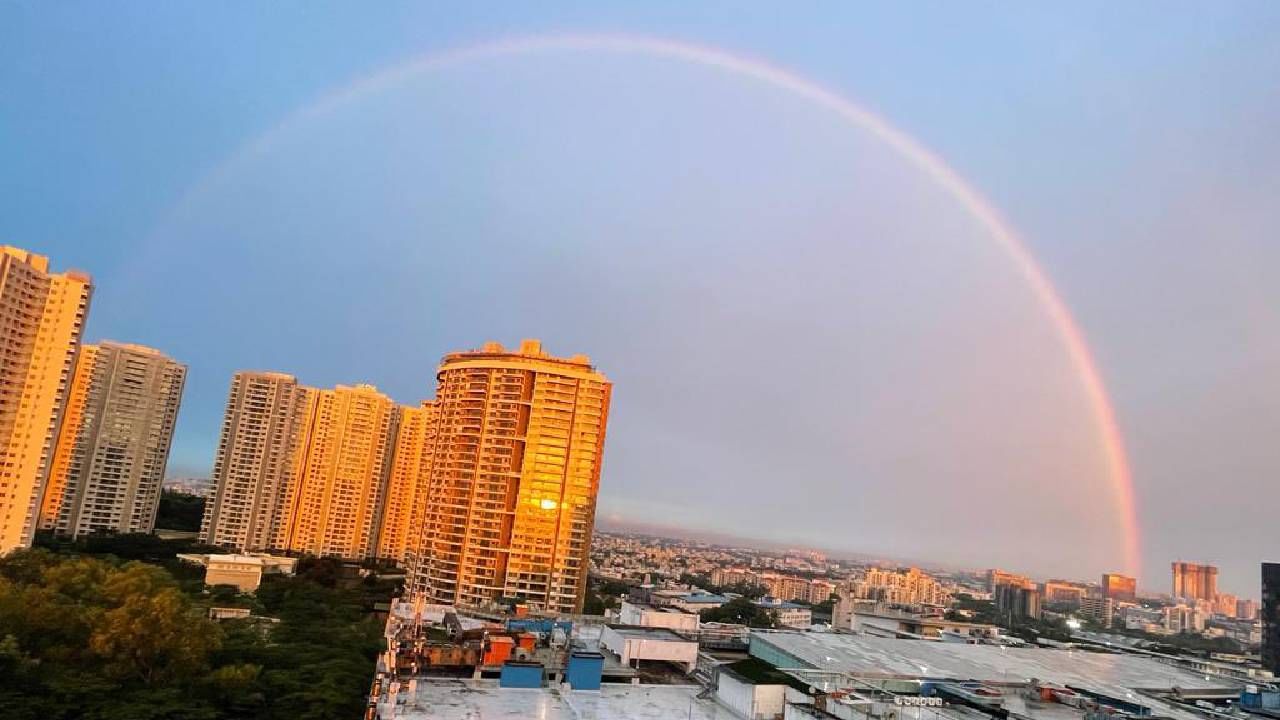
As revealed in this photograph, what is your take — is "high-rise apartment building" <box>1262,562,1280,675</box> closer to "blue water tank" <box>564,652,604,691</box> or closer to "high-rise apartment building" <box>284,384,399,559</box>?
"blue water tank" <box>564,652,604,691</box>

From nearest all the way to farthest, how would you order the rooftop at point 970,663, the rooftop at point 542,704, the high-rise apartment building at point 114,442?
the rooftop at point 542,704 < the rooftop at point 970,663 < the high-rise apartment building at point 114,442

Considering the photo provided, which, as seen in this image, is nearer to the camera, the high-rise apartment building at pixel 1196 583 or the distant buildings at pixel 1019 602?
the distant buildings at pixel 1019 602

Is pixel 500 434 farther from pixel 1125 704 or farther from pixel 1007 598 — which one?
pixel 1007 598

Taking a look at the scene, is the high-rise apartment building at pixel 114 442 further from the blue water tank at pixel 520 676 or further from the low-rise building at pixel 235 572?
the blue water tank at pixel 520 676

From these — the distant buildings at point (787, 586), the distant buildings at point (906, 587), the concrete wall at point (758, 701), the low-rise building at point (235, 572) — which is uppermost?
the concrete wall at point (758, 701)

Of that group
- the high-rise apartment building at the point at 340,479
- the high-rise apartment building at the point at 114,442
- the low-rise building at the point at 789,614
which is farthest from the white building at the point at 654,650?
the high-rise apartment building at the point at 114,442

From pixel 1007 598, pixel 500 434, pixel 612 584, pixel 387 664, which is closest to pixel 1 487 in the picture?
pixel 500 434
